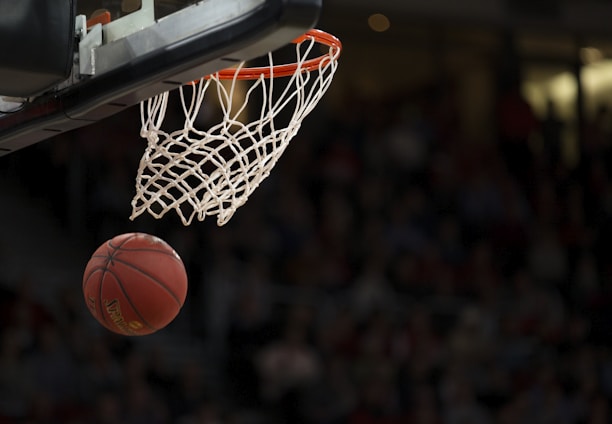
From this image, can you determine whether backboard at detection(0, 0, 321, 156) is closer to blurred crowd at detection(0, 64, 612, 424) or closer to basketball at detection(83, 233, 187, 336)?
basketball at detection(83, 233, 187, 336)

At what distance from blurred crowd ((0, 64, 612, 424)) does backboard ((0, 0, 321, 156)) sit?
13.5ft

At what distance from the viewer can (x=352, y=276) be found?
29.5 feet

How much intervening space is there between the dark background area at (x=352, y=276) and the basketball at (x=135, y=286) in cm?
355

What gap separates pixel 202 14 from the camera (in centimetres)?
273

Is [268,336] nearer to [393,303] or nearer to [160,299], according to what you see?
[393,303]

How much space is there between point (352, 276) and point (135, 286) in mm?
5575

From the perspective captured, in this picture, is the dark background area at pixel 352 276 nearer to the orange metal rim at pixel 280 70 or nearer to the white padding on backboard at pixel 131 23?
the orange metal rim at pixel 280 70

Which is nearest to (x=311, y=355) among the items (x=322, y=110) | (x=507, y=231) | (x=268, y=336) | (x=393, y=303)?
(x=268, y=336)

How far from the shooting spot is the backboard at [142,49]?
2562mm

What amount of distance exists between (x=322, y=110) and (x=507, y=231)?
2.44 metres

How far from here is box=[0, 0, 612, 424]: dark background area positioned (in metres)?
7.52

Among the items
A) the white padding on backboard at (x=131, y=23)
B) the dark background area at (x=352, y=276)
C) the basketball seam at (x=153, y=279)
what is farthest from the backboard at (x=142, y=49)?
the dark background area at (x=352, y=276)

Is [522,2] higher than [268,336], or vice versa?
[522,2]

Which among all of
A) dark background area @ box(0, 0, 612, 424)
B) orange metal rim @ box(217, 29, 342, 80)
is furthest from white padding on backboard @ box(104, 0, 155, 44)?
dark background area @ box(0, 0, 612, 424)
